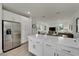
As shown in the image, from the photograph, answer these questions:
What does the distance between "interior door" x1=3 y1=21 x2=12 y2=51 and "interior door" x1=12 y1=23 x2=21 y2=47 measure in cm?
27

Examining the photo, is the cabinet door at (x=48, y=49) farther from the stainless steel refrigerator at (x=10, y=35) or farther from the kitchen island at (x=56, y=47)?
the stainless steel refrigerator at (x=10, y=35)

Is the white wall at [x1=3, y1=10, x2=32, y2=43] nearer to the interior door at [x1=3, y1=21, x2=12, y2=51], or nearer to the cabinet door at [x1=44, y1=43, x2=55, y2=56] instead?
the interior door at [x1=3, y1=21, x2=12, y2=51]

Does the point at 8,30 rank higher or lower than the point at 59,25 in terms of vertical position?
lower

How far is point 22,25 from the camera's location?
427cm

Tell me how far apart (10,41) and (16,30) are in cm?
67

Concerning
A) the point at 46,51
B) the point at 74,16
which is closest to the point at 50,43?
the point at 46,51

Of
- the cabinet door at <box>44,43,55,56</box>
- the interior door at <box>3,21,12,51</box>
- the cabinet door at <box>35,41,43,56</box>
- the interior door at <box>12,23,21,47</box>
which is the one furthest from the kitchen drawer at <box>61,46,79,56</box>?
the interior door at <box>12,23,21,47</box>

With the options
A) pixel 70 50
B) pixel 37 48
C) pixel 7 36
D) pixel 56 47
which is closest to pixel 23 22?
pixel 7 36

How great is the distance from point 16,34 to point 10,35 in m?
0.44

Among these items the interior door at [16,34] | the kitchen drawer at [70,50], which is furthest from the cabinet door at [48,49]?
the interior door at [16,34]

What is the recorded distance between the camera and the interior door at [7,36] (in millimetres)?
3157

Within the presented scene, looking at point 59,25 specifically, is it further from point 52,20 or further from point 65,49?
point 65,49

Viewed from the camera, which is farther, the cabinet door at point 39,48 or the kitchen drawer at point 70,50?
the cabinet door at point 39,48

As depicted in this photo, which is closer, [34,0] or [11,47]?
[34,0]
